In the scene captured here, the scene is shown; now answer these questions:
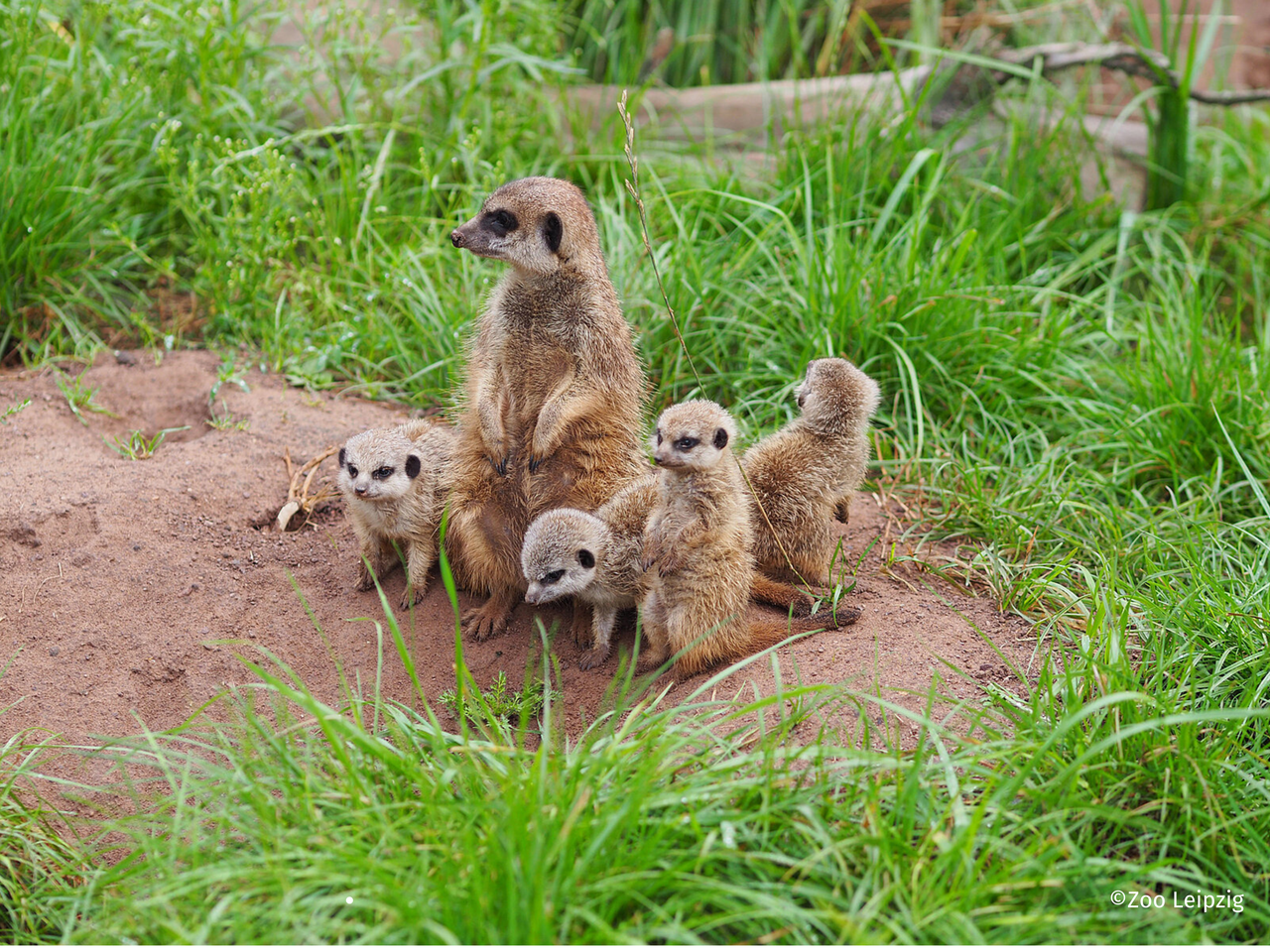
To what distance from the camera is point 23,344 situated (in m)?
4.33

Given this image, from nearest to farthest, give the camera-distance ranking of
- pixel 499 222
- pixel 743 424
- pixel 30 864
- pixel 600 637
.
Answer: pixel 30 864, pixel 600 637, pixel 499 222, pixel 743 424

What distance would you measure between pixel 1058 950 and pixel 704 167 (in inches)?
151

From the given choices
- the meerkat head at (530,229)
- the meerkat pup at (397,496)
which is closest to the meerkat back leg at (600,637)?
the meerkat pup at (397,496)

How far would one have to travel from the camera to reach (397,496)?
10.5ft

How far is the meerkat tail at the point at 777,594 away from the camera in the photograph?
3.13 metres

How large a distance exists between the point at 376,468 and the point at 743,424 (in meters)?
1.42

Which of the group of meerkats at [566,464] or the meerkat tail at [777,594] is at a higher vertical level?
the group of meerkats at [566,464]

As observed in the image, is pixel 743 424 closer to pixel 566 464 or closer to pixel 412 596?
pixel 566 464

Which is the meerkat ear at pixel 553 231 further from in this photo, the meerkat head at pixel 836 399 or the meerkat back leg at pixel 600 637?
the meerkat back leg at pixel 600 637

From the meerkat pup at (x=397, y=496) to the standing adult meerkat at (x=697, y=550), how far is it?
2.44ft

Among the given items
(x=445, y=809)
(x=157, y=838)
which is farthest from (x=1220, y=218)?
(x=157, y=838)

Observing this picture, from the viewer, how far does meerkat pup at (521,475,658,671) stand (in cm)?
284

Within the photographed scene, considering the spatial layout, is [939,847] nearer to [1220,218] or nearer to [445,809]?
[445,809]

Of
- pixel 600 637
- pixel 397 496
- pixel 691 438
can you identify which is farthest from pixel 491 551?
pixel 691 438
